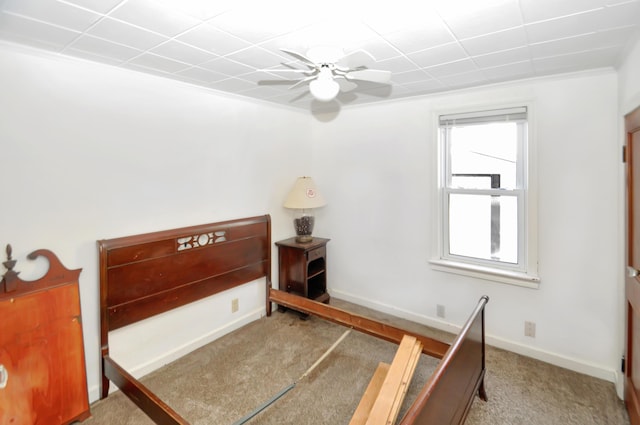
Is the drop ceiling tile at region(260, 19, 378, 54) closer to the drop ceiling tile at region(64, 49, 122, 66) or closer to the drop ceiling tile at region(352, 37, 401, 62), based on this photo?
the drop ceiling tile at region(352, 37, 401, 62)

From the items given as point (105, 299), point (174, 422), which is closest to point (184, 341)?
point (105, 299)

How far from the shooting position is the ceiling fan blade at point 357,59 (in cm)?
202

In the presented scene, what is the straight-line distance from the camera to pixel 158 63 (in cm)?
228

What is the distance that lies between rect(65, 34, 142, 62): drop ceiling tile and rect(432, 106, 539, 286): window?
8.80 feet

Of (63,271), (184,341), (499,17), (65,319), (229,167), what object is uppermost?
(499,17)

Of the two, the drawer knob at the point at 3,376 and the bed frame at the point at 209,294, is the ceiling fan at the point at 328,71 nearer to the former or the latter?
the bed frame at the point at 209,294

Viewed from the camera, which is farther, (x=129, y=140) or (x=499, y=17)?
(x=129, y=140)

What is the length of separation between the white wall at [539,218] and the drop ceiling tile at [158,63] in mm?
1971

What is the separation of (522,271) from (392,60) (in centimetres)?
215

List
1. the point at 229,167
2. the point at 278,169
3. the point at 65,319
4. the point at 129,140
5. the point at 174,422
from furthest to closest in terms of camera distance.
Answer: the point at 278,169 < the point at 229,167 < the point at 129,140 < the point at 65,319 < the point at 174,422

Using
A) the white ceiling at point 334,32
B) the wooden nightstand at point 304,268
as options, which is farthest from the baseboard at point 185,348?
the white ceiling at point 334,32

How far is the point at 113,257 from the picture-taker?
2.31 m

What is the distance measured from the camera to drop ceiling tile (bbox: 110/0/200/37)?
58.7 inches

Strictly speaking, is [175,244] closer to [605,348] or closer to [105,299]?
[105,299]
